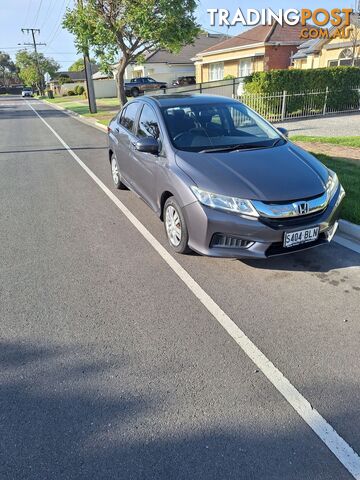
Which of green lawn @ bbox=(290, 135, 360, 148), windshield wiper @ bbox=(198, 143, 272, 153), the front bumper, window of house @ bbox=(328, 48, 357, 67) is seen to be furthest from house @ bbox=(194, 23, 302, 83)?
the front bumper

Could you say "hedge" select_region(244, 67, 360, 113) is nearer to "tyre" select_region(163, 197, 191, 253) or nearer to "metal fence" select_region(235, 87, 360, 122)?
"metal fence" select_region(235, 87, 360, 122)

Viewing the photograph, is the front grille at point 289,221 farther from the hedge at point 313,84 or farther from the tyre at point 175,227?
the hedge at point 313,84

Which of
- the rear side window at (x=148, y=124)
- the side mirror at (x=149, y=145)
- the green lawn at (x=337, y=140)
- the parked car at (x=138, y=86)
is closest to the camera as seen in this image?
the side mirror at (x=149, y=145)

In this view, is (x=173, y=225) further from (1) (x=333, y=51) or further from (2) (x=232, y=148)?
(1) (x=333, y=51)

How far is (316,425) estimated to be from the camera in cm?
224

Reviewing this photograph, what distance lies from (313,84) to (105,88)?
38.9m

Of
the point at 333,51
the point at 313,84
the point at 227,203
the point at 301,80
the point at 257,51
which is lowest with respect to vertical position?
the point at 227,203

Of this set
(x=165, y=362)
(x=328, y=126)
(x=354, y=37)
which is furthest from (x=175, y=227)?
(x=354, y=37)

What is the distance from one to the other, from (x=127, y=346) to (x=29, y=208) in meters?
4.27

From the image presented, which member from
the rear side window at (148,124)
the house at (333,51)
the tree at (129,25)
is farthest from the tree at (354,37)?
the rear side window at (148,124)

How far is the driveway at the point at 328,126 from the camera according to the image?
11686 mm

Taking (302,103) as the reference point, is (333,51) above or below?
above

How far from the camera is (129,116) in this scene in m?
6.00

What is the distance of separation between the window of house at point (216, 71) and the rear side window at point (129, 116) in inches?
1198
